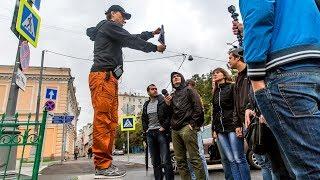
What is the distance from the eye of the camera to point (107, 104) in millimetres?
3748

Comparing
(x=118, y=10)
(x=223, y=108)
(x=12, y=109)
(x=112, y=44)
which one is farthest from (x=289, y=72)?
(x=12, y=109)

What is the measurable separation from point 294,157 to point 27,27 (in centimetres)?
520

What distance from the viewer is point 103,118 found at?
373cm

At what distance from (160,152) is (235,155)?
1735mm

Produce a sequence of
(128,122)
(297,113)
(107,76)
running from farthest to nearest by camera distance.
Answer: (128,122)
(107,76)
(297,113)

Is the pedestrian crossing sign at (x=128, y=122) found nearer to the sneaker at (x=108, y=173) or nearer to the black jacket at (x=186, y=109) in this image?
the black jacket at (x=186, y=109)

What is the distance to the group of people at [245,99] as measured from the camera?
171cm

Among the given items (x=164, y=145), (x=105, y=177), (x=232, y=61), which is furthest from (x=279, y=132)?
(x=164, y=145)

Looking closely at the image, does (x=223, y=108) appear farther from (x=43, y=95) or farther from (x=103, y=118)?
(x=43, y=95)

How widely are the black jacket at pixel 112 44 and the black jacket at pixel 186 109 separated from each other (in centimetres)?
175

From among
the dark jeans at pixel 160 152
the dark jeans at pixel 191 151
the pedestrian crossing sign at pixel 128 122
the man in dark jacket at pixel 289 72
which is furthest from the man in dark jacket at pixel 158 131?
the pedestrian crossing sign at pixel 128 122

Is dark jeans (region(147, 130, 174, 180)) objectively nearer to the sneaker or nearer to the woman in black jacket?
the woman in black jacket

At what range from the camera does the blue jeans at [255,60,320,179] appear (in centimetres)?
167

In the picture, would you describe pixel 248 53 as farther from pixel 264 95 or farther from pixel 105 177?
pixel 105 177
